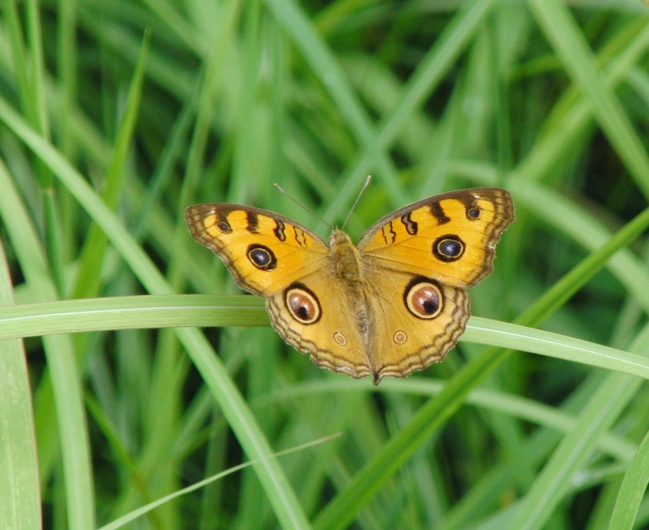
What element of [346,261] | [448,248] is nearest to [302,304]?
[346,261]

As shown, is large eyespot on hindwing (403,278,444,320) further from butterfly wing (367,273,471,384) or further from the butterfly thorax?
the butterfly thorax

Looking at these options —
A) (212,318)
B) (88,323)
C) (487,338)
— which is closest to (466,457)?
(487,338)

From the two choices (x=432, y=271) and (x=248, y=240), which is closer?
(x=248, y=240)

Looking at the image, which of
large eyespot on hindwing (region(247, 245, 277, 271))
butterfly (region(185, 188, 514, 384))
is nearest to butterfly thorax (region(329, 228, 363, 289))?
butterfly (region(185, 188, 514, 384))

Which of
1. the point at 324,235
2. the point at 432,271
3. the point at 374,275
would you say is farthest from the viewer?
the point at 324,235

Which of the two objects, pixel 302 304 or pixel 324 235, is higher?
A: pixel 324 235

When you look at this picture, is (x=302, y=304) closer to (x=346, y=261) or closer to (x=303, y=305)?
(x=303, y=305)

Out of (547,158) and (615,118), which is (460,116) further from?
(615,118)
